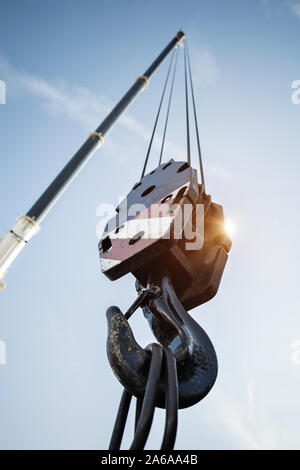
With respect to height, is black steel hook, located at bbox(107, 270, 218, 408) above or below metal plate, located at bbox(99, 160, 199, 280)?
below

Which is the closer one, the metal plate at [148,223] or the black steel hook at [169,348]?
the black steel hook at [169,348]

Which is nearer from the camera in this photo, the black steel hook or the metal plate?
the black steel hook

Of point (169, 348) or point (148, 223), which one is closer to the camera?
point (169, 348)

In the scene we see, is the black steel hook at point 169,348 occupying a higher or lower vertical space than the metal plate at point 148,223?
lower

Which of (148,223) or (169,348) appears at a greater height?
(148,223)

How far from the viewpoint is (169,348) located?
1.46 meters

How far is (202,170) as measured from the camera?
3.02 metres

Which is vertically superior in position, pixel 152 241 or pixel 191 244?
pixel 191 244

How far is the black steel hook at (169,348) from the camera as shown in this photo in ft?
4.07

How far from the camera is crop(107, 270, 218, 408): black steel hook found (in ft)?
4.07
